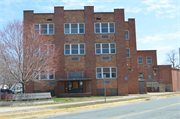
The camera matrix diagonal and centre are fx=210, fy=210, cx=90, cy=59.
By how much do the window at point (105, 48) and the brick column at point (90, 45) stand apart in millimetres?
666

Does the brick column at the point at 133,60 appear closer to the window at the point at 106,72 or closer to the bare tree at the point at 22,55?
the window at the point at 106,72

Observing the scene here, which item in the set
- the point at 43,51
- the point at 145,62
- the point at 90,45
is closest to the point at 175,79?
the point at 145,62

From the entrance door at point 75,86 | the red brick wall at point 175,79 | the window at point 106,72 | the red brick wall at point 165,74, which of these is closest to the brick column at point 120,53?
the window at point 106,72

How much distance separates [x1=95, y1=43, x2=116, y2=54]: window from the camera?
3042 cm

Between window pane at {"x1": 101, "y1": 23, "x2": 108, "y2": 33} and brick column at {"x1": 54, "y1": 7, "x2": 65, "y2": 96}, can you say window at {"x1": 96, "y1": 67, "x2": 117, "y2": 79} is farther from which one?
window pane at {"x1": 101, "y1": 23, "x2": 108, "y2": 33}

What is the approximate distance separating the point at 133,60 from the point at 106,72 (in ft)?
21.2

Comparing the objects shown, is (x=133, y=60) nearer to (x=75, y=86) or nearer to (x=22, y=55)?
(x=75, y=86)

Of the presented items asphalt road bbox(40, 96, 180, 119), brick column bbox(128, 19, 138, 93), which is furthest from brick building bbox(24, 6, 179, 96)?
asphalt road bbox(40, 96, 180, 119)

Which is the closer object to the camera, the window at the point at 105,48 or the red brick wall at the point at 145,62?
the window at the point at 105,48

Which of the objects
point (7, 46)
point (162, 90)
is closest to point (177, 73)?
point (162, 90)

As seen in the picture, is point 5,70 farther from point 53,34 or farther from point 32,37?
point 53,34

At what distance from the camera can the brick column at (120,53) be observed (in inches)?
1184

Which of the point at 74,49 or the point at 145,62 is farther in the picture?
the point at 145,62

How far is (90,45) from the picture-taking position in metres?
30.2
